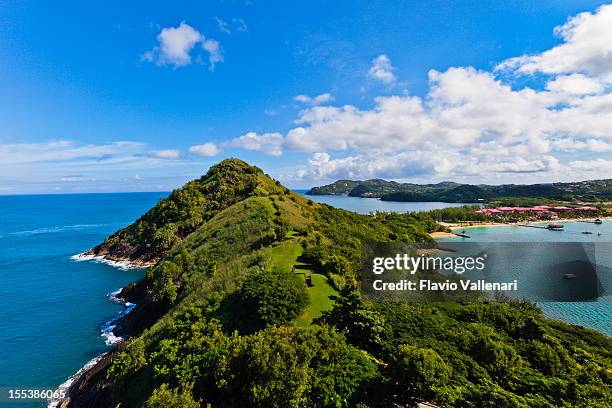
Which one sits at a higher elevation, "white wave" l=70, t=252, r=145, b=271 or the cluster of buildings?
the cluster of buildings

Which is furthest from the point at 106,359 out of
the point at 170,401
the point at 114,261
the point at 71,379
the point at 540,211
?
the point at 540,211

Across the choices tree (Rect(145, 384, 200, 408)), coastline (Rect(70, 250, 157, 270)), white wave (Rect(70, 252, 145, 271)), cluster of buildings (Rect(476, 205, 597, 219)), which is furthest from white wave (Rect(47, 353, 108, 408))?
cluster of buildings (Rect(476, 205, 597, 219))

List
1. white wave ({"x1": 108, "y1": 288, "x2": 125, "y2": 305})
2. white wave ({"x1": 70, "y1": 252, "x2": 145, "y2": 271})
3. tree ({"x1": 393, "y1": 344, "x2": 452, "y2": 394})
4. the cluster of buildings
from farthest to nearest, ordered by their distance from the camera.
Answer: the cluster of buildings
white wave ({"x1": 70, "y1": 252, "x2": 145, "y2": 271})
white wave ({"x1": 108, "y1": 288, "x2": 125, "y2": 305})
tree ({"x1": 393, "y1": 344, "x2": 452, "y2": 394})

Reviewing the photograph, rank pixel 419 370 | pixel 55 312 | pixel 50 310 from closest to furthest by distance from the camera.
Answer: pixel 419 370
pixel 55 312
pixel 50 310

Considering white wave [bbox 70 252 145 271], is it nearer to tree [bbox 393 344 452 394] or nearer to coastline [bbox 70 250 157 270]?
coastline [bbox 70 250 157 270]

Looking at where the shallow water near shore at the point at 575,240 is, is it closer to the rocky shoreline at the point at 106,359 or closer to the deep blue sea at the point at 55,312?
the deep blue sea at the point at 55,312

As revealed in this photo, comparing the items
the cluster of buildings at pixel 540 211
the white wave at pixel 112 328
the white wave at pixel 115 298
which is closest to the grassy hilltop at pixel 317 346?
the white wave at pixel 112 328

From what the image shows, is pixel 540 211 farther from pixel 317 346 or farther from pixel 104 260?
pixel 104 260

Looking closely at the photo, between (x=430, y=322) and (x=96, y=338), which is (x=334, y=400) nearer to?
(x=430, y=322)

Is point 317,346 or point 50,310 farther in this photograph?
point 50,310

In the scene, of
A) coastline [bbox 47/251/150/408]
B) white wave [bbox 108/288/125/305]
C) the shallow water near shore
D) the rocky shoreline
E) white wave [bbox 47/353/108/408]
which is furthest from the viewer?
white wave [bbox 108/288/125/305]
